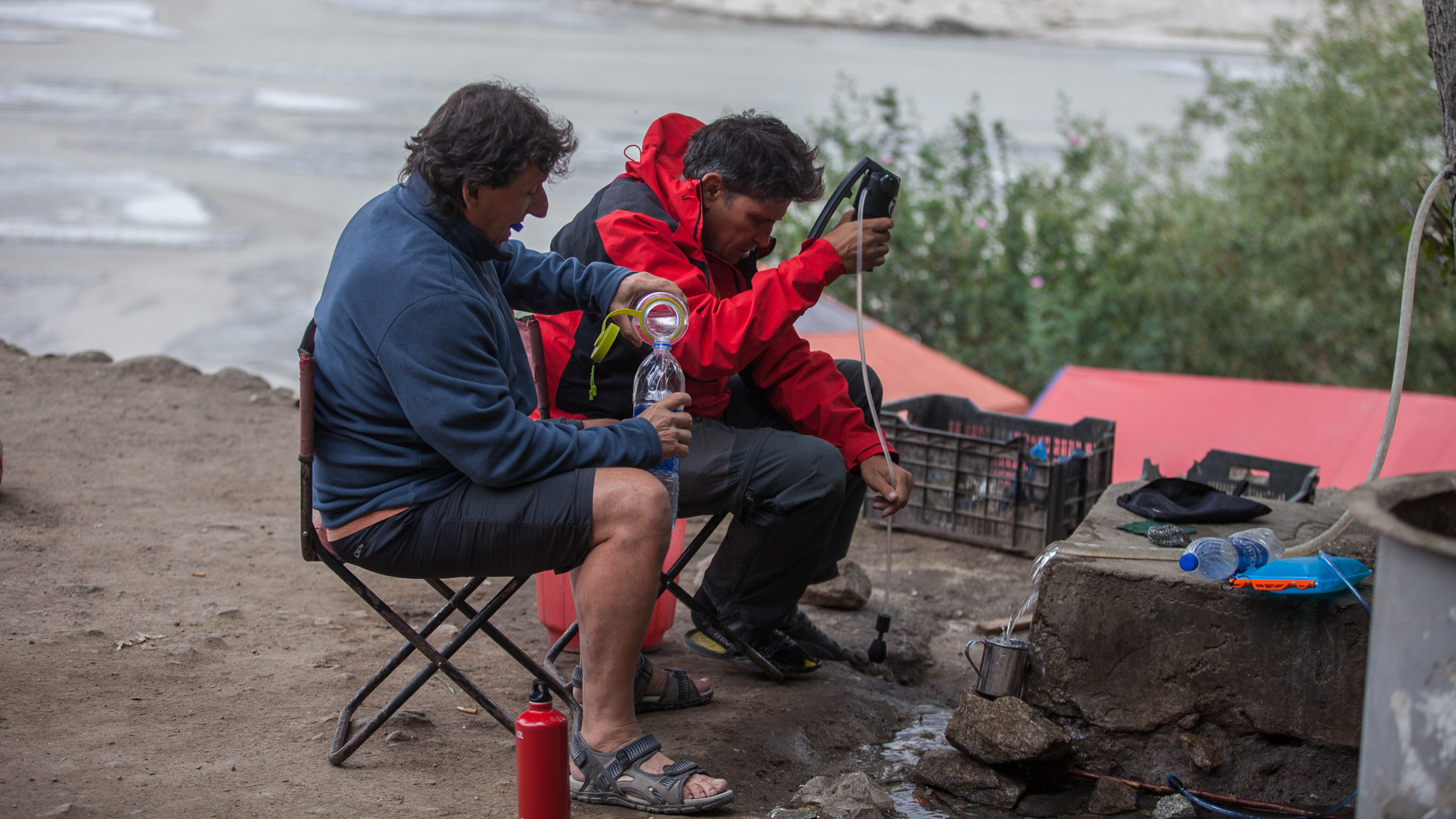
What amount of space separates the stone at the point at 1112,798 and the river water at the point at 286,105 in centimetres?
476

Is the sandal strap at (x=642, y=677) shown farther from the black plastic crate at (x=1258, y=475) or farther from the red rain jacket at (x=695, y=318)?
the black plastic crate at (x=1258, y=475)

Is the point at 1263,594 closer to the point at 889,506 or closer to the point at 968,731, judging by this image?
the point at 968,731

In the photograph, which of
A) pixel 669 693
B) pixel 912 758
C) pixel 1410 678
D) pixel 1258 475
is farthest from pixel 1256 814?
pixel 1258 475

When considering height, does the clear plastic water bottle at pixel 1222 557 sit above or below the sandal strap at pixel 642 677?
above

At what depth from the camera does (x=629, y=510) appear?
222 cm

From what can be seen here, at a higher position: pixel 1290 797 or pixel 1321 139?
pixel 1321 139

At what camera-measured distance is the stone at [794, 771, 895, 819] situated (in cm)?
228

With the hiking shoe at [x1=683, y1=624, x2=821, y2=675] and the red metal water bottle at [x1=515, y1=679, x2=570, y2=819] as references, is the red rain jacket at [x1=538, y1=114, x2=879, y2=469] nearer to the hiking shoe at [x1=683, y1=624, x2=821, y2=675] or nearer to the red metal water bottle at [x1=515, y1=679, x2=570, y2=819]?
the hiking shoe at [x1=683, y1=624, x2=821, y2=675]

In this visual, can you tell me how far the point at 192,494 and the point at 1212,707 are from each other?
338 cm

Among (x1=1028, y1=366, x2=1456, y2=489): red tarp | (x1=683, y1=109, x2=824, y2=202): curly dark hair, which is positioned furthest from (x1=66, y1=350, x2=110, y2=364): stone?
(x1=1028, y1=366, x2=1456, y2=489): red tarp

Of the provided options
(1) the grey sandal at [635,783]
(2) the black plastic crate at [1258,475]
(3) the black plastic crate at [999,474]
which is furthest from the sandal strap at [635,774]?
(2) the black plastic crate at [1258,475]

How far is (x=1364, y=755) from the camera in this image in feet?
5.57

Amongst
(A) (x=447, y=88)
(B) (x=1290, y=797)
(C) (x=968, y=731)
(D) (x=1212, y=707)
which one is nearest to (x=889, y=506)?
(C) (x=968, y=731)

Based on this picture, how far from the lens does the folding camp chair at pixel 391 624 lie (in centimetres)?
223
